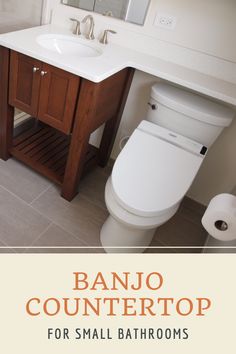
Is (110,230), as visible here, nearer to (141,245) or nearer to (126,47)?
(141,245)

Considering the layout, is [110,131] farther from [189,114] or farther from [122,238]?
[122,238]

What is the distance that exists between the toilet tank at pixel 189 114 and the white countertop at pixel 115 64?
7cm

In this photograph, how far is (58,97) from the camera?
1467 mm

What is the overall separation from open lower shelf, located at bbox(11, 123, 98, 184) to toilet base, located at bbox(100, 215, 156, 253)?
440 mm

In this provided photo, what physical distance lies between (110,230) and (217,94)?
864 mm

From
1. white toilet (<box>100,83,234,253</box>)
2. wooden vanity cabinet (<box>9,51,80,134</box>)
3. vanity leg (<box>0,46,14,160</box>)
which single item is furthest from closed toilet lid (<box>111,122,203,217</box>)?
→ vanity leg (<box>0,46,14,160</box>)

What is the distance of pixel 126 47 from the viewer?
1695mm

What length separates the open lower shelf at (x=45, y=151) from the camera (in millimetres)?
1814

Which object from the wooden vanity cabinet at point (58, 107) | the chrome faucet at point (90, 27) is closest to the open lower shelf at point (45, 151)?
the wooden vanity cabinet at point (58, 107)

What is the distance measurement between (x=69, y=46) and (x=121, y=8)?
0.36 m

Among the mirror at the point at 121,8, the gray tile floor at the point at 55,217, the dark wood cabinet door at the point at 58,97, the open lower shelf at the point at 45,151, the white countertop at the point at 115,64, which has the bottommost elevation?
the gray tile floor at the point at 55,217

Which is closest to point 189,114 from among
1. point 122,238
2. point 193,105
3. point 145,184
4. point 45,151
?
point 193,105

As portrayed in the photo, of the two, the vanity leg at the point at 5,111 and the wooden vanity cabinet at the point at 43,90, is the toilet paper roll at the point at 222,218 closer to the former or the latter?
the wooden vanity cabinet at the point at 43,90

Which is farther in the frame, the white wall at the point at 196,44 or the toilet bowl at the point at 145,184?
the white wall at the point at 196,44
